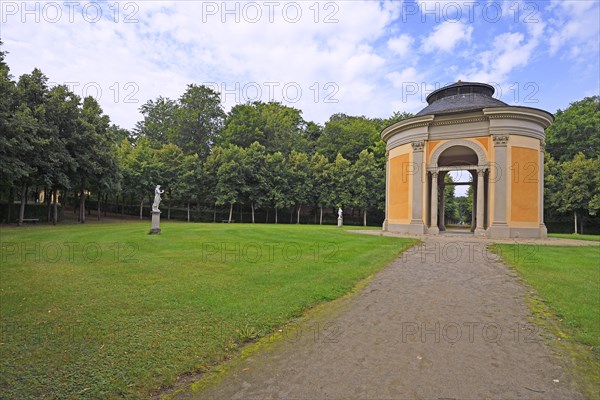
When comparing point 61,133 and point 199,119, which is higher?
point 199,119

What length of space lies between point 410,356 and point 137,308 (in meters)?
4.34

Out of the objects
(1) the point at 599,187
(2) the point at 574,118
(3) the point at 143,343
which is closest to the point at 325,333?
(3) the point at 143,343

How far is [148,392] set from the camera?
3.42m

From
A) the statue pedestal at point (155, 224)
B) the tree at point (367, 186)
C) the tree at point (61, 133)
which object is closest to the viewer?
the statue pedestal at point (155, 224)

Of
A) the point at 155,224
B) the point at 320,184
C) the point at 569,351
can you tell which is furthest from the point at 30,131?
the point at 320,184

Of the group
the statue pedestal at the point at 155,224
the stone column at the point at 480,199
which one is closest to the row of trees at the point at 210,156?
the statue pedestal at the point at 155,224

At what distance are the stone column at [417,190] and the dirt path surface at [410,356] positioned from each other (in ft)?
53.2

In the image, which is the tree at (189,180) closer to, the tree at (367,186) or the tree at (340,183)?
the tree at (340,183)

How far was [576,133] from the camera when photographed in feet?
136

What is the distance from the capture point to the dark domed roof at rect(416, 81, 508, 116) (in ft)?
77.4

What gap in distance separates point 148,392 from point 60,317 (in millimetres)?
2890

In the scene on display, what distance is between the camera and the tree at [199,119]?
5797 centimetres

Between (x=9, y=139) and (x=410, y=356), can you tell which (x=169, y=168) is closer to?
(x=9, y=139)

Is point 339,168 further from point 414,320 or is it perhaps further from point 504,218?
point 414,320
